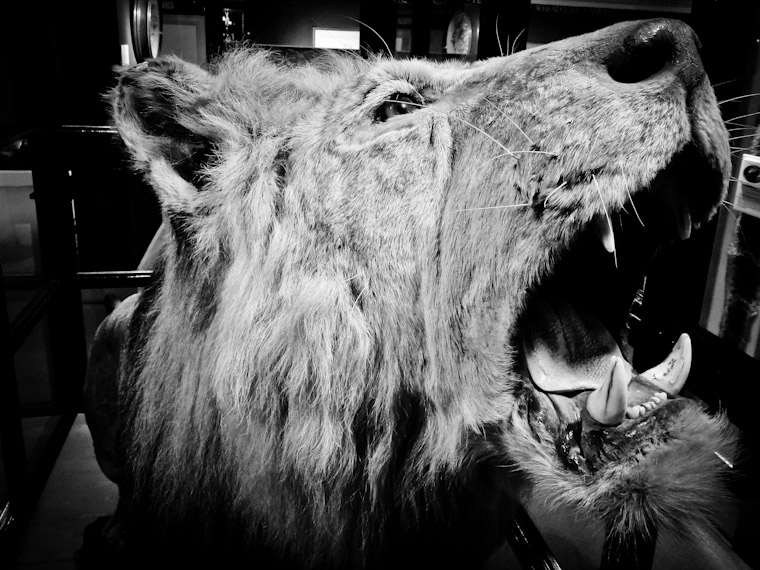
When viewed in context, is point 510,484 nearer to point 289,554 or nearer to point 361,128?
point 289,554

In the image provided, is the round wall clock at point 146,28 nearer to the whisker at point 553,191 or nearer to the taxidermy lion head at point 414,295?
the taxidermy lion head at point 414,295

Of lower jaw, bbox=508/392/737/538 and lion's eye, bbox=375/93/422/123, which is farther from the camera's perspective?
lion's eye, bbox=375/93/422/123

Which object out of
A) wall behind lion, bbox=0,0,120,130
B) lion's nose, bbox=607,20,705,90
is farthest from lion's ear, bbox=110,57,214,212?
lion's nose, bbox=607,20,705,90

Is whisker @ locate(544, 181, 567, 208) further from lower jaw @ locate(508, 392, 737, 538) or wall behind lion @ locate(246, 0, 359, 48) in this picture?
wall behind lion @ locate(246, 0, 359, 48)

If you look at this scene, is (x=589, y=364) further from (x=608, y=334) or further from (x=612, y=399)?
(x=612, y=399)

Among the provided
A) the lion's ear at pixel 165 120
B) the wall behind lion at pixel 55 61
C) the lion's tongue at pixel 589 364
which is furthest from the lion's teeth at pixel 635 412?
the wall behind lion at pixel 55 61

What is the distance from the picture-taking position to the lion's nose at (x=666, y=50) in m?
0.80

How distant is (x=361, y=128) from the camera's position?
3.58 ft

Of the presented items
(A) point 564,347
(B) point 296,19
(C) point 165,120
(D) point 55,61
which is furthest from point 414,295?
(D) point 55,61

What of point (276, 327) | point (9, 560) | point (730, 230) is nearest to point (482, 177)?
point (276, 327)

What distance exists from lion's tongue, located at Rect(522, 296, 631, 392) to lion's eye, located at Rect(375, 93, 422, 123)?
0.41 meters

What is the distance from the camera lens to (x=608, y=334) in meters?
1.09

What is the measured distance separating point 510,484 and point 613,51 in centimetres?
75

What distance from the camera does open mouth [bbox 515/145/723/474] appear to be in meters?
0.87
